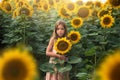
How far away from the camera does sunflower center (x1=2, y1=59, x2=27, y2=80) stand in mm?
771

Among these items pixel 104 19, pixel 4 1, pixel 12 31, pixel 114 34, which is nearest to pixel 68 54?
pixel 104 19

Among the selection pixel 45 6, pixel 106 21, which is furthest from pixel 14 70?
pixel 45 6

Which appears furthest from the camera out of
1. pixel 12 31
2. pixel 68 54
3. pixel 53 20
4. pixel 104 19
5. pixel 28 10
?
pixel 53 20

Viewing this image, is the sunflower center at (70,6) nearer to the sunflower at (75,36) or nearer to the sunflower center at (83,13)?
the sunflower center at (83,13)

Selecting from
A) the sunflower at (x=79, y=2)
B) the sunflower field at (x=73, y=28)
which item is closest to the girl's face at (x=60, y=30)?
the sunflower field at (x=73, y=28)

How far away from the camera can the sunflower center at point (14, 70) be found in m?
0.77

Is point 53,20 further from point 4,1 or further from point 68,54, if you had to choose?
point 68,54

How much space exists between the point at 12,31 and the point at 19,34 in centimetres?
13

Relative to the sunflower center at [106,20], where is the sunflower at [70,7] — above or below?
above

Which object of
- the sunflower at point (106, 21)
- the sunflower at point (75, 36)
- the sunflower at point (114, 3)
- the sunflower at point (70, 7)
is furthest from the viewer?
the sunflower at point (70, 7)

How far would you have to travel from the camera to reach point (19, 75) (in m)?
0.78

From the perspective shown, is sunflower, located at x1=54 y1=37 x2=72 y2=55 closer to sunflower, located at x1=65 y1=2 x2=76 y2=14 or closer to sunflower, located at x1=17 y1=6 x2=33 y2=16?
sunflower, located at x1=17 y1=6 x2=33 y2=16

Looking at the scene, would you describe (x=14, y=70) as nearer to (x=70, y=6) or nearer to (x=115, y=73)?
(x=115, y=73)

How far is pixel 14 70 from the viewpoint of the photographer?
30.5 inches
